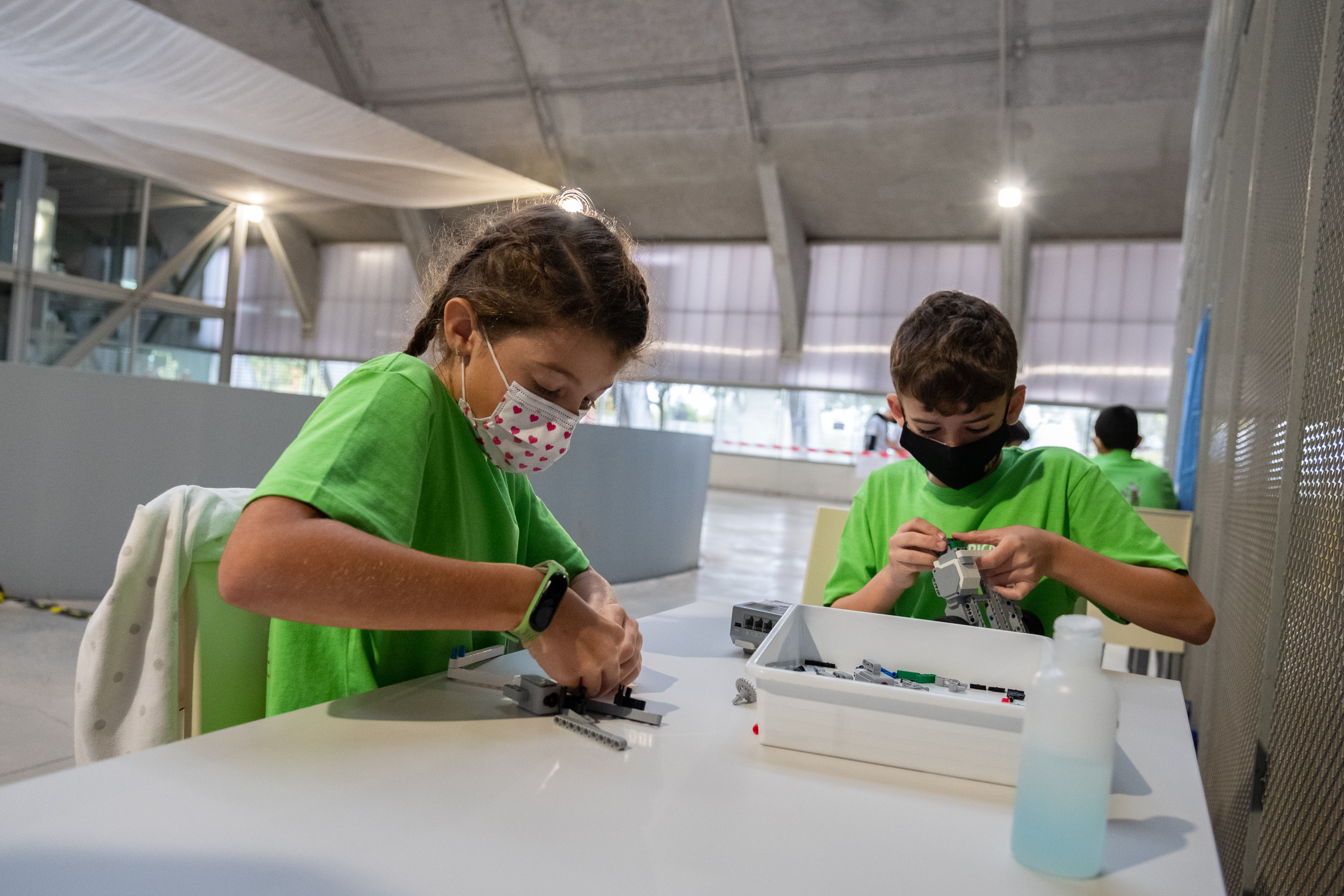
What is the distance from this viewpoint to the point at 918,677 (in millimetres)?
864

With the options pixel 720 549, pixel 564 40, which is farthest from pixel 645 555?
pixel 564 40

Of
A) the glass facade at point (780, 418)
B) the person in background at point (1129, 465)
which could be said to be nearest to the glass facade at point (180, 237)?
the glass facade at point (780, 418)

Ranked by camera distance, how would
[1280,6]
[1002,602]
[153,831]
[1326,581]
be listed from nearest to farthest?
[153,831], [1326,581], [1002,602], [1280,6]

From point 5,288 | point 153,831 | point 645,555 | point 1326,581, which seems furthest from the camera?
point 5,288

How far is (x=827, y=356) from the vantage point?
12.0m

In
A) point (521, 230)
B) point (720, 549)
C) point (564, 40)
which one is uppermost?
point (564, 40)

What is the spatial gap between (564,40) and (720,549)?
6.72 meters

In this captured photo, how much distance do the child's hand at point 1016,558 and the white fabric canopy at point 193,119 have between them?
16.7 ft

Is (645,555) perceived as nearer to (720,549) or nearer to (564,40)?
(720,549)

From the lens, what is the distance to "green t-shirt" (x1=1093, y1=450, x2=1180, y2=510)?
3.54 m

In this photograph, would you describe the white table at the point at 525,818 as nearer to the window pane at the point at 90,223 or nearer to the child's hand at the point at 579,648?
the child's hand at the point at 579,648

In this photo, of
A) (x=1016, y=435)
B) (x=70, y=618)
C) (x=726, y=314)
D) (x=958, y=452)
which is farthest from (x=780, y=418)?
(x=958, y=452)

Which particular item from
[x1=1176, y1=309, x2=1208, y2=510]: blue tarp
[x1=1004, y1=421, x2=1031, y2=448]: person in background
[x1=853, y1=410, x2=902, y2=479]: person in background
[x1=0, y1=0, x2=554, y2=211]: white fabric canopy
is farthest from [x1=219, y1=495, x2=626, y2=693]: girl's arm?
[x1=853, y1=410, x2=902, y2=479]: person in background

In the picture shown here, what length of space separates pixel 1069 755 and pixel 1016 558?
54 cm
